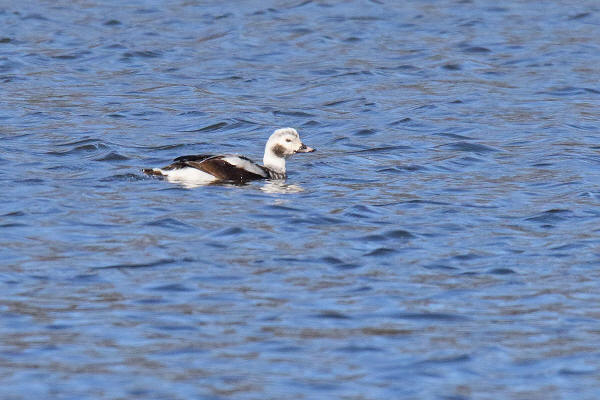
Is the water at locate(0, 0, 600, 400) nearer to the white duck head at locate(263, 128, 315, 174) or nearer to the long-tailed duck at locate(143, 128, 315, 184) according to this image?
the long-tailed duck at locate(143, 128, 315, 184)

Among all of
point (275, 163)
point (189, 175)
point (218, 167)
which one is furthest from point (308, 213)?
point (275, 163)

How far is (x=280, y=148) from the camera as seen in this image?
14.4 metres

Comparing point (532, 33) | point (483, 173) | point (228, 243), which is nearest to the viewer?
point (228, 243)

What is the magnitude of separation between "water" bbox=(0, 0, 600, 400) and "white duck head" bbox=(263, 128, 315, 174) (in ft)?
1.37

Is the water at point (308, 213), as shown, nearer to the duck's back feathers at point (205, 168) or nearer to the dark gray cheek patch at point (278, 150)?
the duck's back feathers at point (205, 168)

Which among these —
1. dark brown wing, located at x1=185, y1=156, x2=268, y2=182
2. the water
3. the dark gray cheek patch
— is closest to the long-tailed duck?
dark brown wing, located at x1=185, y1=156, x2=268, y2=182

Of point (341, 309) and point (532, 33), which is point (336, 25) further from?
point (341, 309)

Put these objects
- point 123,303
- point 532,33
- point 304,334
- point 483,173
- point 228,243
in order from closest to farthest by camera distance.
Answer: point 304,334
point 123,303
point 228,243
point 483,173
point 532,33

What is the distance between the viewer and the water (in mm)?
7930

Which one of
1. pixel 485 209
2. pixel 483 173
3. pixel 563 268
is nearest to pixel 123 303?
pixel 563 268

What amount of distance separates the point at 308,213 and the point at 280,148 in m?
2.16

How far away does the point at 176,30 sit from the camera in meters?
24.4

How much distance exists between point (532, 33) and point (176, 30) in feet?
22.0

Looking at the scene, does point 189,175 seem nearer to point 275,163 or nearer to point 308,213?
point 275,163
